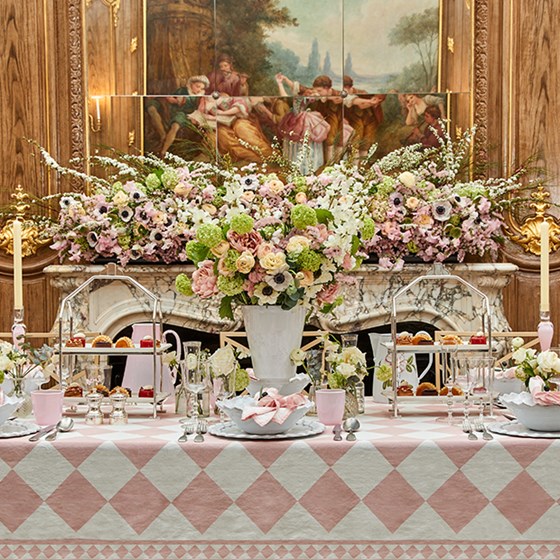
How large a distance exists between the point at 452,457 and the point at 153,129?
376cm

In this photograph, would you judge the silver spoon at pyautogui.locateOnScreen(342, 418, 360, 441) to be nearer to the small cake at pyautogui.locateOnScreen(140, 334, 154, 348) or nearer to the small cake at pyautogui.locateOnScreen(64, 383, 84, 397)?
the small cake at pyautogui.locateOnScreen(140, 334, 154, 348)

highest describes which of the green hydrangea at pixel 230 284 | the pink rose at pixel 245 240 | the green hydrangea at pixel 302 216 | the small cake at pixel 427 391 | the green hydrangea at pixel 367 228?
the green hydrangea at pixel 302 216

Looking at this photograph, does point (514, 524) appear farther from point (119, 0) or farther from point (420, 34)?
point (119, 0)

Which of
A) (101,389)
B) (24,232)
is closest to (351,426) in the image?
(101,389)

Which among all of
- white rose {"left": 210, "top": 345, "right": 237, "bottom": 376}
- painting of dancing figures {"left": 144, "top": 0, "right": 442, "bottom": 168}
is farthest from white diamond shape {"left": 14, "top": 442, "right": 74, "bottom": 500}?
painting of dancing figures {"left": 144, "top": 0, "right": 442, "bottom": 168}

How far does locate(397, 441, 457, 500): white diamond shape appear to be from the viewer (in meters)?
2.50

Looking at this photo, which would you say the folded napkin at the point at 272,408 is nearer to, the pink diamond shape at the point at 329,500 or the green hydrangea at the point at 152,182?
the pink diamond shape at the point at 329,500

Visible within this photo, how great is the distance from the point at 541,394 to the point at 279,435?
2.28ft

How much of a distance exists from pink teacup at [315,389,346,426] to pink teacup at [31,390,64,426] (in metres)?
0.74

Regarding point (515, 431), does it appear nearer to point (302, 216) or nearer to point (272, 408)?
point (272, 408)

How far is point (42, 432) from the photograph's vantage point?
2.67 m

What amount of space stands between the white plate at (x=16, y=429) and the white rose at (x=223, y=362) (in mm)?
513

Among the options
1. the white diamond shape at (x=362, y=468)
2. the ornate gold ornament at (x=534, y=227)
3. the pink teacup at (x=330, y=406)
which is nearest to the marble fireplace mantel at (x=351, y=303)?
the ornate gold ornament at (x=534, y=227)

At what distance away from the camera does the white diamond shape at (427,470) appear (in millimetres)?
2500
